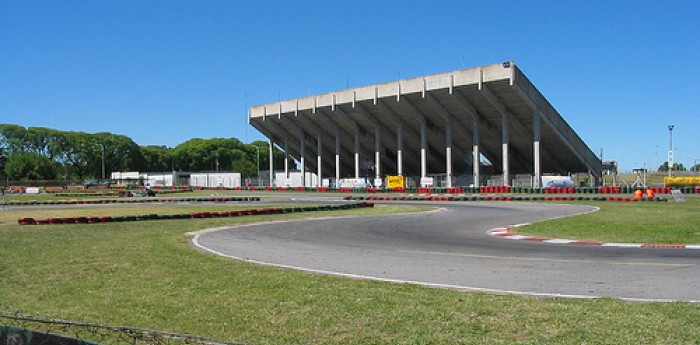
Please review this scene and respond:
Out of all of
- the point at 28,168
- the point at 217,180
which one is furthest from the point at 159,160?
the point at 217,180

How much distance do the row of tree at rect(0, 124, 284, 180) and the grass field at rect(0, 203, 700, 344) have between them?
372 ft

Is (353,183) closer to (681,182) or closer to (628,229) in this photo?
(681,182)

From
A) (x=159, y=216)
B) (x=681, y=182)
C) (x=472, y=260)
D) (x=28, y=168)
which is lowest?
(x=472, y=260)

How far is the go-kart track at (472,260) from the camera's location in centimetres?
947

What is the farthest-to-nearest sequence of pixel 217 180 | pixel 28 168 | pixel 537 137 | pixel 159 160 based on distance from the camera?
pixel 159 160 → pixel 28 168 → pixel 217 180 → pixel 537 137

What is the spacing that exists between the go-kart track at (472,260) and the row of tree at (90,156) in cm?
10582

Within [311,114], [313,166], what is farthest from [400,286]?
[313,166]

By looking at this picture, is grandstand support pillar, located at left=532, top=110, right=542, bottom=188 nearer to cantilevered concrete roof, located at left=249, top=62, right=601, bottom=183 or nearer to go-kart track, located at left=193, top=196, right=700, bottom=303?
cantilevered concrete roof, located at left=249, top=62, right=601, bottom=183

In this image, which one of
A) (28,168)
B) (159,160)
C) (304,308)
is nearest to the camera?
(304,308)

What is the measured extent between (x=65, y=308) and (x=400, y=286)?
4.84m

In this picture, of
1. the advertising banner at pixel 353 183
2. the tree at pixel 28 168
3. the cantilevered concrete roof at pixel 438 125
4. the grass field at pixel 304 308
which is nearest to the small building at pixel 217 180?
the cantilevered concrete roof at pixel 438 125

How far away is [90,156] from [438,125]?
333 feet

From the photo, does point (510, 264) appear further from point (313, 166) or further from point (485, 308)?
point (313, 166)

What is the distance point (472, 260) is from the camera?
42.7 feet
